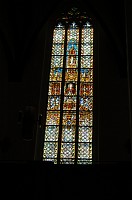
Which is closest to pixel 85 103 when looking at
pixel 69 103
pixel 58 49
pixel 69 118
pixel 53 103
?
pixel 69 103

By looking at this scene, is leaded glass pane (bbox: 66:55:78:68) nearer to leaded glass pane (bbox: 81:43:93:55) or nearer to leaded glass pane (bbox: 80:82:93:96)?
leaded glass pane (bbox: 81:43:93:55)

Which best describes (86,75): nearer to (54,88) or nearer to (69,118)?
(54,88)

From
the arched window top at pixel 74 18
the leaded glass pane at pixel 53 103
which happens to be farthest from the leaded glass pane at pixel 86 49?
the leaded glass pane at pixel 53 103

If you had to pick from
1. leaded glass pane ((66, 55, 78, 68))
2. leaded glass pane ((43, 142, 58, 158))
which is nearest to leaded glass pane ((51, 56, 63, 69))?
leaded glass pane ((66, 55, 78, 68))

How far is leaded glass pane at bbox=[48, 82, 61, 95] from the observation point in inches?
496

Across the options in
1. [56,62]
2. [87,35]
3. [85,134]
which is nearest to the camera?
[85,134]

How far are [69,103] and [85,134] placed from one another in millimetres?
1202

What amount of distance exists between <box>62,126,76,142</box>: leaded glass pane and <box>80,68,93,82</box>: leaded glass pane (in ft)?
5.74

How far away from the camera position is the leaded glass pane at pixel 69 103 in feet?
40.3

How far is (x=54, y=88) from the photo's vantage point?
12672mm
